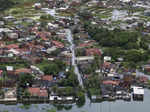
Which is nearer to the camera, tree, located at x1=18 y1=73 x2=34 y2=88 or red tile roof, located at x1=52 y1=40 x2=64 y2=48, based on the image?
tree, located at x1=18 y1=73 x2=34 y2=88

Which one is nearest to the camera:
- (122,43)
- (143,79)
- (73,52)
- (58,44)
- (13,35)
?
(143,79)

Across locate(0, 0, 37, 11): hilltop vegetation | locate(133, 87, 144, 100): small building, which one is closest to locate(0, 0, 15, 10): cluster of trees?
locate(0, 0, 37, 11): hilltop vegetation

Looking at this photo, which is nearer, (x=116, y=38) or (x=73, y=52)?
(x=73, y=52)

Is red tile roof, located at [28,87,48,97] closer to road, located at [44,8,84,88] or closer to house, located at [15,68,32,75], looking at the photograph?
house, located at [15,68,32,75]

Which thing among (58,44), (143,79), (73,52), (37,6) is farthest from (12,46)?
(37,6)

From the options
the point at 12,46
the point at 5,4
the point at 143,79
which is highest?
the point at 5,4

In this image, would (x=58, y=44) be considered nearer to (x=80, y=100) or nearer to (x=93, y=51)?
(x=93, y=51)

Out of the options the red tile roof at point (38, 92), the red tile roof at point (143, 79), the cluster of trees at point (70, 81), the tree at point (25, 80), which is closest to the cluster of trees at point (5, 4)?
the tree at point (25, 80)

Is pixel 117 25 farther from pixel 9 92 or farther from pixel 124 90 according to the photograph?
pixel 9 92
